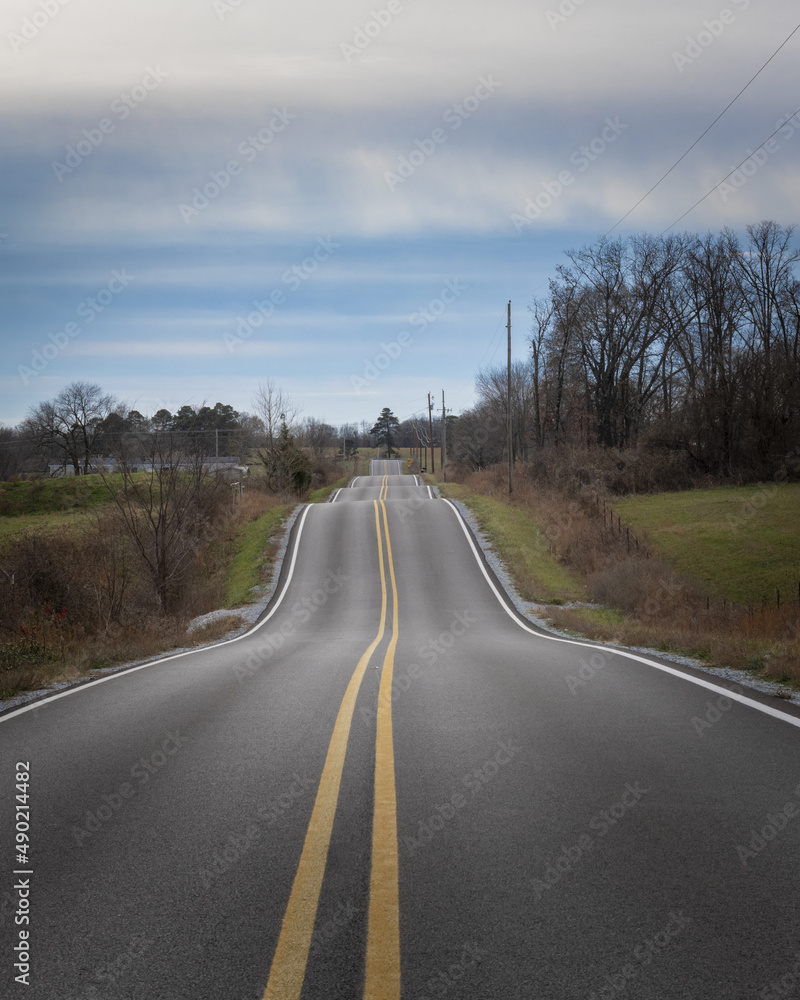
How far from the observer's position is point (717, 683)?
7.98 meters

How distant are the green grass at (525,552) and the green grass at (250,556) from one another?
9.55 meters

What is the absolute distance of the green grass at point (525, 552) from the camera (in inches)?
942

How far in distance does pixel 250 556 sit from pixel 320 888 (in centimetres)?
2765

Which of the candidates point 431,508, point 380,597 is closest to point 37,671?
point 380,597

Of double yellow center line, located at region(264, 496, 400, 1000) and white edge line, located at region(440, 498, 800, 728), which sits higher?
double yellow center line, located at region(264, 496, 400, 1000)

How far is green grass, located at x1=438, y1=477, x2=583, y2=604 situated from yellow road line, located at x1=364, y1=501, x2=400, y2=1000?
710 inches

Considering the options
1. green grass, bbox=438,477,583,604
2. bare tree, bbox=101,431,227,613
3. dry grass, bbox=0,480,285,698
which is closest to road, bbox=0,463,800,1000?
dry grass, bbox=0,480,285,698

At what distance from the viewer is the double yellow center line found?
2627 millimetres

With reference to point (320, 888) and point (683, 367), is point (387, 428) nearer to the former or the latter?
point (683, 367)

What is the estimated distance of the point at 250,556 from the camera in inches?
1193

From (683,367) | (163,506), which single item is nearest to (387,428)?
(683,367)

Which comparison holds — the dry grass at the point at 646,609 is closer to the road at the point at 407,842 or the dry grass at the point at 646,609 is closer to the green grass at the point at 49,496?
the road at the point at 407,842

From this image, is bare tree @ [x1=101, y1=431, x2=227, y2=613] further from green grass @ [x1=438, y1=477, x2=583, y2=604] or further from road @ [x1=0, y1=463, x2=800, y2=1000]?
road @ [x1=0, y1=463, x2=800, y2=1000]

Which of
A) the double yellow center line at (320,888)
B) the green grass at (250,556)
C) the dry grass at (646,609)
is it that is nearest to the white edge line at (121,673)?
the green grass at (250,556)
